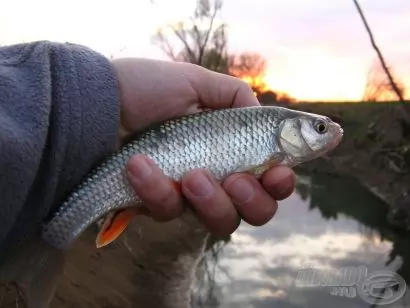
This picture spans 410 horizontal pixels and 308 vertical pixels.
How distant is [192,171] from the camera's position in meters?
3.46

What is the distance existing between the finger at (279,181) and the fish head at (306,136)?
0.11 metres

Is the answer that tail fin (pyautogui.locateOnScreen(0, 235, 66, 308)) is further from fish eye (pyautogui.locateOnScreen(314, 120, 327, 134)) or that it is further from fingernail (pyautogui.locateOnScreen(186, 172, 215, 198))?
fish eye (pyautogui.locateOnScreen(314, 120, 327, 134))

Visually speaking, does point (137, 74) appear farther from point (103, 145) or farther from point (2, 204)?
point (2, 204)

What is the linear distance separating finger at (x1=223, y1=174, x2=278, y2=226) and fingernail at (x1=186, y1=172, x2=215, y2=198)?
120mm

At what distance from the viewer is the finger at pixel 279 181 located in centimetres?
364

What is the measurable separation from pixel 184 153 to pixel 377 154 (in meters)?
35.3

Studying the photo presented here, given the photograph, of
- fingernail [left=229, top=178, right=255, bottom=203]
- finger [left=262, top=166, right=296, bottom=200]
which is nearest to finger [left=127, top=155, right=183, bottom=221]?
fingernail [left=229, top=178, right=255, bottom=203]

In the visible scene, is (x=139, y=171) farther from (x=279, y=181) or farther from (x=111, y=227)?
(x=279, y=181)

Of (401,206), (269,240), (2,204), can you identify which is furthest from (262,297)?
(2,204)

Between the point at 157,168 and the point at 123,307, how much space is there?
1135 centimetres

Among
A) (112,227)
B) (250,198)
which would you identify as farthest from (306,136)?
(112,227)

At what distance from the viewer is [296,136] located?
369 centimetres

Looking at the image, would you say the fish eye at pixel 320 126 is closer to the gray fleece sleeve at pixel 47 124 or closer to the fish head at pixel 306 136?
the fish head at pixel 306 136

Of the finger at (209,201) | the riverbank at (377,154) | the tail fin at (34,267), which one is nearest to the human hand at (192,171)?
the finger at (209,201)
